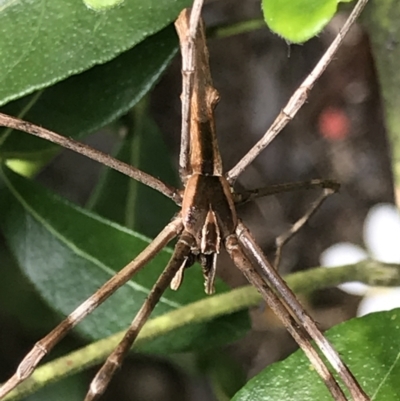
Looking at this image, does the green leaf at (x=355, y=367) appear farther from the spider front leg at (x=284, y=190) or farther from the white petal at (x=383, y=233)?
the white petal at (x=383, y=233)

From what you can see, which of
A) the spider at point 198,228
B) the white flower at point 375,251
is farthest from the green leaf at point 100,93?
the white flower at point 375,251

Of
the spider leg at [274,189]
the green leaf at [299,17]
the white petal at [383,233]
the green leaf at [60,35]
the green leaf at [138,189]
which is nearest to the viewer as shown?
the green leaf at [299,17]

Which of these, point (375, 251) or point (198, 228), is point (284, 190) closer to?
point (198, 228)

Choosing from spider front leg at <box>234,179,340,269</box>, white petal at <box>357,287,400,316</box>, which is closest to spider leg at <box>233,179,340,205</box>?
spider front leg at <box>234,179,340,269</box>

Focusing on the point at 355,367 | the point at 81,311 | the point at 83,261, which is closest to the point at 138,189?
the point at 83,261

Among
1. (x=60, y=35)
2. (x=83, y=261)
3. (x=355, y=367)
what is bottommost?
(x=355, y=367)
